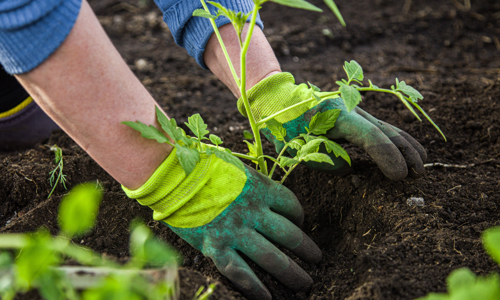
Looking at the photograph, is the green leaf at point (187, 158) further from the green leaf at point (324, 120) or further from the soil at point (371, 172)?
the green leaf at point (324, 120)

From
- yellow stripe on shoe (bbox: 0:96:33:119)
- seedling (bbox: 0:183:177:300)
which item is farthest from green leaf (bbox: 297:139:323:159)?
yellow stripe on shoe (bbox: 0:96:33:119)

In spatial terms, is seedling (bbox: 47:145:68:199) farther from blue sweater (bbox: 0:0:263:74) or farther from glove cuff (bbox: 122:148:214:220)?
blue sweater (bbox: 0:0:263:74)

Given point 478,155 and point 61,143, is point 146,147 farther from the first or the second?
point 478,155

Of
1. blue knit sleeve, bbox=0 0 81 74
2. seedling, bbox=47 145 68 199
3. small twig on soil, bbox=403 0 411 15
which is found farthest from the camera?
small twig on soil, bbox=403 0 411 15

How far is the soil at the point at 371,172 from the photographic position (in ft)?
4.01

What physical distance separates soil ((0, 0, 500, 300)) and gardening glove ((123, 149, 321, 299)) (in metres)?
0.08

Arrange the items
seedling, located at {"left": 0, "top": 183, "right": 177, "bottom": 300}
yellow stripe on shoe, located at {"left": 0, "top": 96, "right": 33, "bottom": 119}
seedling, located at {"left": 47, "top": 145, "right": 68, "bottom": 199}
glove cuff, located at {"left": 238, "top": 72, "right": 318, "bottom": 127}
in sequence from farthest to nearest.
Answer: yellow stripe on shoe, located at {"left": 0, "top": 96, "right": 33, "bottom": 119} < seedling, located at {"left": 47, "top": 145, "right": 68, "bottom": 199} < glove cuff, located at {"left": 238, "top": 72, "right": 318, "bottom": 127} < seedling, located at {"left": 0, "top": 183, "right": 177, "bottom": 300}

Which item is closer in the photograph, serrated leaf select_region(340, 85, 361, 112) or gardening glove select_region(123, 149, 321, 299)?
serrated leaf select_region(340, 85, 361, 112)

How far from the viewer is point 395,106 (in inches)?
84.0

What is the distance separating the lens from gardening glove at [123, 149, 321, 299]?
1.25 m

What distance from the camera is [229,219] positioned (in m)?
1.29

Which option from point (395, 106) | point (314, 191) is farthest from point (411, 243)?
point (395, 106)

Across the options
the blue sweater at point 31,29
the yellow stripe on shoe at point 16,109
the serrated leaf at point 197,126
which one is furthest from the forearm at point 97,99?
the yellow stripe on shoe at point 16,109

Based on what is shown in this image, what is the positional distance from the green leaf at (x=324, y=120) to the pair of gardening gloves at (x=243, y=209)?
0.08m
